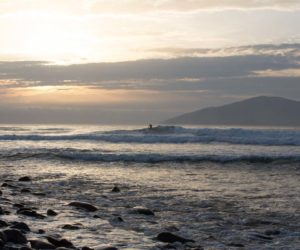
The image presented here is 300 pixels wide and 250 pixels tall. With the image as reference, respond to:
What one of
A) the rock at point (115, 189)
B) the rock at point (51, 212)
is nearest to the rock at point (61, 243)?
the rock at point (51, 212)

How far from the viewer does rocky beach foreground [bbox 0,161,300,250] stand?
8008 millimetres

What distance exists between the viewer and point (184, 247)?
25.3 ft

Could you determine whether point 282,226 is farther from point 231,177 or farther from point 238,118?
point 238,118

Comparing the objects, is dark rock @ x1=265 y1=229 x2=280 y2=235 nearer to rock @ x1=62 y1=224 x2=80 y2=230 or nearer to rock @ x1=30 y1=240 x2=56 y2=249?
rock @ x1=62 y1=224 x2=80 y2=230

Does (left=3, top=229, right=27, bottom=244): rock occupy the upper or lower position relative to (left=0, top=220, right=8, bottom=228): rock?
upper

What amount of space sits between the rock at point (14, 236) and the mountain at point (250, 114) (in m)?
104

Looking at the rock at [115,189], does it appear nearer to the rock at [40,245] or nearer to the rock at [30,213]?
the rock at [30,213]

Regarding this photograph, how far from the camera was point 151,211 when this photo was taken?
10.7 m

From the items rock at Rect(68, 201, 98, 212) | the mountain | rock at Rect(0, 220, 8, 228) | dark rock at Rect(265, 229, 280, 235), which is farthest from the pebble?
the mountain

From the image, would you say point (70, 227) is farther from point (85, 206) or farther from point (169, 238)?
point (85, 206)

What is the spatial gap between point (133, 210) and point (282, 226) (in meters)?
3.35

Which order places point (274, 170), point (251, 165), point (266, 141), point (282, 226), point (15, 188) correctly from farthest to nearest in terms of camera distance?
1. point (266, 141)
2. point (251, 165)
3. point (274, 170)
4. point (15, 188)
5. point (282, 226)

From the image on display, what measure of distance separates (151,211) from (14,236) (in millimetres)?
3841

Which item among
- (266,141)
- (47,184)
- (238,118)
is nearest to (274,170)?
(47,184)
